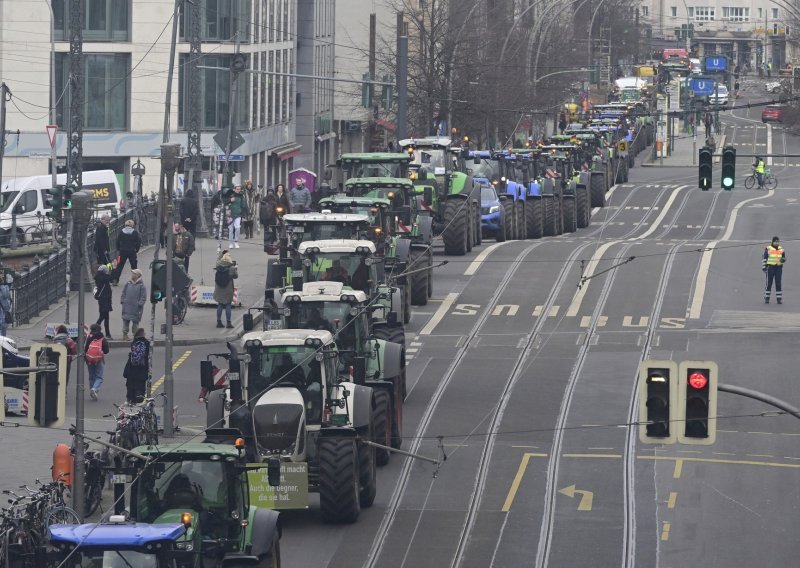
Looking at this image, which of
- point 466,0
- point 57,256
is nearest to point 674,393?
point 57,256

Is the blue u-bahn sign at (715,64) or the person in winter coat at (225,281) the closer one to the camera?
the person in winter coat at (225,281)

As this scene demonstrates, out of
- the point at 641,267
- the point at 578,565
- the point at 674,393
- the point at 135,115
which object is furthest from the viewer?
the point at 135,115

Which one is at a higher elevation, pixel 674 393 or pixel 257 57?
pixel 257 57

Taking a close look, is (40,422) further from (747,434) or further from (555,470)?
(747,434)

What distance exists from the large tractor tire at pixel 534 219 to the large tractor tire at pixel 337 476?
1188 inches

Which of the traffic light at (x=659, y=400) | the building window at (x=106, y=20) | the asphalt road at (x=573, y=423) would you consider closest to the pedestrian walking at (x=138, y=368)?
the asphalt road at (x=573, y=423)

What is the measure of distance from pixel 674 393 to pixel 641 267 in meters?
26.9

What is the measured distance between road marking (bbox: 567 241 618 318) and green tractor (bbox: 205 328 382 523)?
15.6 m

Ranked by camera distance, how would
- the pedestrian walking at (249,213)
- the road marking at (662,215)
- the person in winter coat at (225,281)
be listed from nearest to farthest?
the person in winter coat at (225,281), the pedestrian walking at (249,213), the road marking at (662,215)

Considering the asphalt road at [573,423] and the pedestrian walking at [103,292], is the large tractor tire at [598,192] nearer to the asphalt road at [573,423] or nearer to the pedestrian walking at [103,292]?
the asphalt road at [573,423]

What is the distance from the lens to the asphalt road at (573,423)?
2377 centimetres

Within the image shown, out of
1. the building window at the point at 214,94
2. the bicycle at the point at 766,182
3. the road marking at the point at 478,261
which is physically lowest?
the road marking at the point at 478,261

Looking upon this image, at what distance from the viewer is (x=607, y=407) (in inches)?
1246

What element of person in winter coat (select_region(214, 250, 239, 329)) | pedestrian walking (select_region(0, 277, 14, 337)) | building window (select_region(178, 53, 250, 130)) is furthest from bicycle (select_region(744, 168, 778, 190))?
pedestrian walking (select_region(0, 277, 14, 337))
